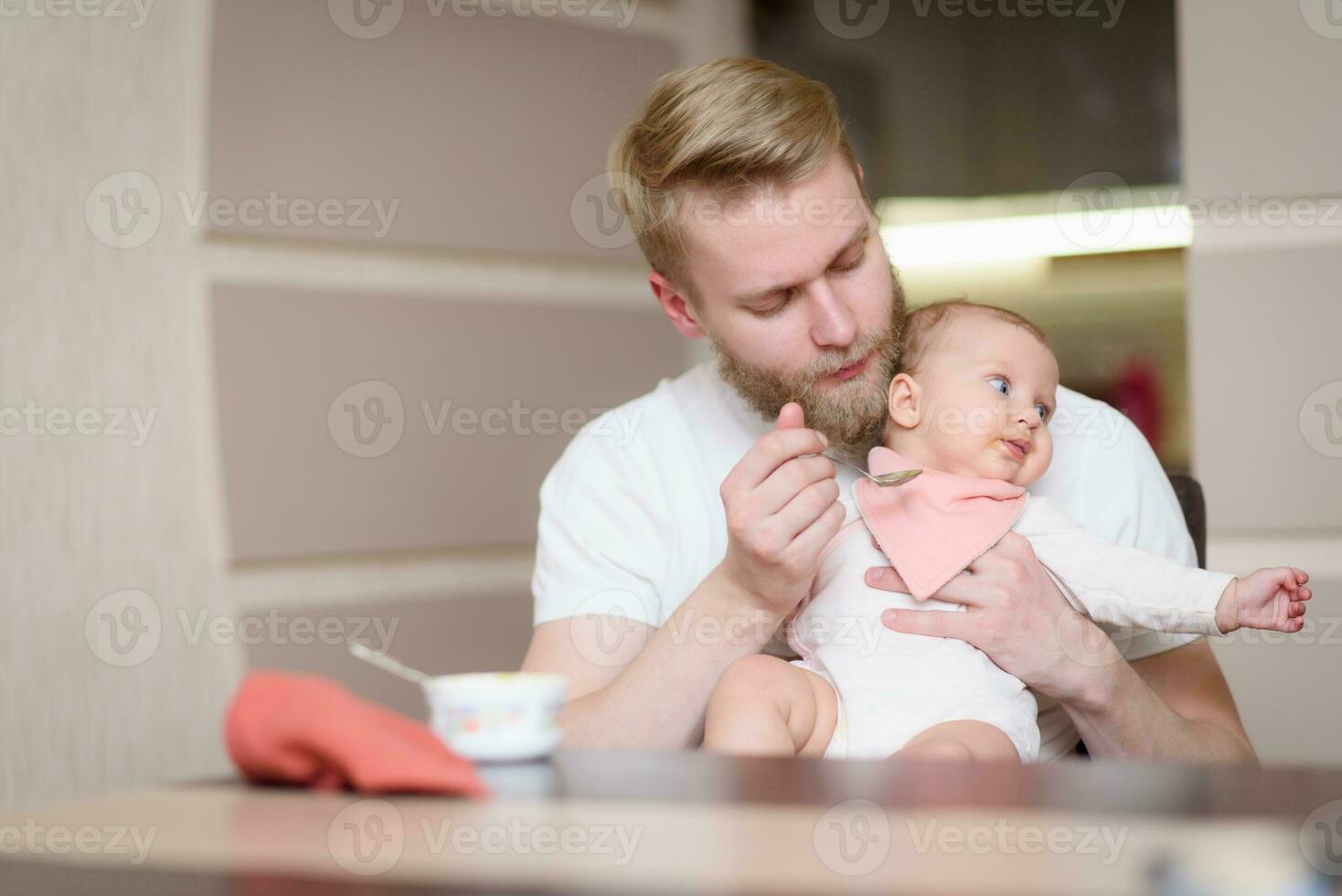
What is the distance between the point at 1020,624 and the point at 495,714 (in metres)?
0.73

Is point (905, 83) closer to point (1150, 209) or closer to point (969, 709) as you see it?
point (1150, 209)

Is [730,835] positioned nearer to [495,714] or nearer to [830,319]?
[495,714]

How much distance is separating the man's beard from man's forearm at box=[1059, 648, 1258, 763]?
439mm

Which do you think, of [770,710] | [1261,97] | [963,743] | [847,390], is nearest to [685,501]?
[847,390]

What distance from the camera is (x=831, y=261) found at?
1.81 meters

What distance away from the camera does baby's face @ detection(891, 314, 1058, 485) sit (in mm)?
1646

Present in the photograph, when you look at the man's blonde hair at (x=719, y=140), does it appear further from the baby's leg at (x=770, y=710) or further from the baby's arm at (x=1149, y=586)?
the baby's leg at (x=770, y=710)

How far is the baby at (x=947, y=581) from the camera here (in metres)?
1.44

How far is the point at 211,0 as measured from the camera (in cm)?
226

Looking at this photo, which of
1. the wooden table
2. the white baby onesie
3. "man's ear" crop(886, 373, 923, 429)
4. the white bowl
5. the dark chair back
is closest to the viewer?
the wooden table

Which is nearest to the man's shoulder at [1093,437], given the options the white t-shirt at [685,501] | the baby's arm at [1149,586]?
the white t-shirt at [685,501]

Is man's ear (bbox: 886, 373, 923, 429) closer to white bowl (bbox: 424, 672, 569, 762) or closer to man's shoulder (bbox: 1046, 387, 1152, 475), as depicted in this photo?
man's shoulder (bbox: 1046, 387, 1152, 475)

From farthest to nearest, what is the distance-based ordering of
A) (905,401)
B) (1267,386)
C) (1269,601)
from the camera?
(1267,386), (905,401), (1269,601)

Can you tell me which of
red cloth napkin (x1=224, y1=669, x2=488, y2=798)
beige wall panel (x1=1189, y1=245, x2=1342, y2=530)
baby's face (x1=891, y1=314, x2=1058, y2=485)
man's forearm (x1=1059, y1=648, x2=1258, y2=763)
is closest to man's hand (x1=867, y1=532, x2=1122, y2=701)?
man's forearm (x1=1059, y1=648, x2=1258, y2=763)
